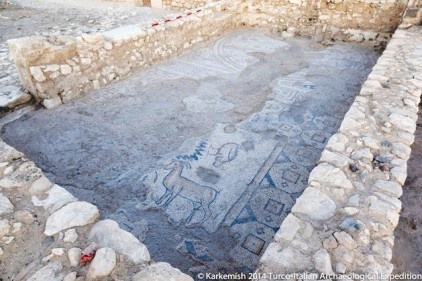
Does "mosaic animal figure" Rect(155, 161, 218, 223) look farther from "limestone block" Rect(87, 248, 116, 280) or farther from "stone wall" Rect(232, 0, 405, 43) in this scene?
"stone wall" Rect(232, 0, 405, 43)

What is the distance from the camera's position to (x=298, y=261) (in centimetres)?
161

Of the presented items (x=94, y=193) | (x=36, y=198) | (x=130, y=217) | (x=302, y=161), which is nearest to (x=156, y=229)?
(x=130, y=217)

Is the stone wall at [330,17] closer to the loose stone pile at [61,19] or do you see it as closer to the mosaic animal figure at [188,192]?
the loose stone pile at [61,19]

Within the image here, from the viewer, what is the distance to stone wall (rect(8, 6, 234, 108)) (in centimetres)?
369

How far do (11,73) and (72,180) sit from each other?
2.58 meters

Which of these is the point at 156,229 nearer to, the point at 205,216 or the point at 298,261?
the point at 205,216

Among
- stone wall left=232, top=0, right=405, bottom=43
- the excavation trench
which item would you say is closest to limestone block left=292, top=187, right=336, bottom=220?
the excavation trench

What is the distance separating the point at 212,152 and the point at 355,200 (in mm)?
1587

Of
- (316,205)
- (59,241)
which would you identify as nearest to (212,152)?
(316,205)

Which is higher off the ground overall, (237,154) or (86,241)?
(86,241)

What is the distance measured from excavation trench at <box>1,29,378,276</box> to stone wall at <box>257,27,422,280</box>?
1.96 feet

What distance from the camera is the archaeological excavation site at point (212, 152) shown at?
171cm

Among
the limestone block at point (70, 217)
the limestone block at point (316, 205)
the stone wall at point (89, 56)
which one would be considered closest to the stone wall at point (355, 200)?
the limestone block at point (316, 205)

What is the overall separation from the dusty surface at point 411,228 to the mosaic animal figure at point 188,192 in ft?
4.80
